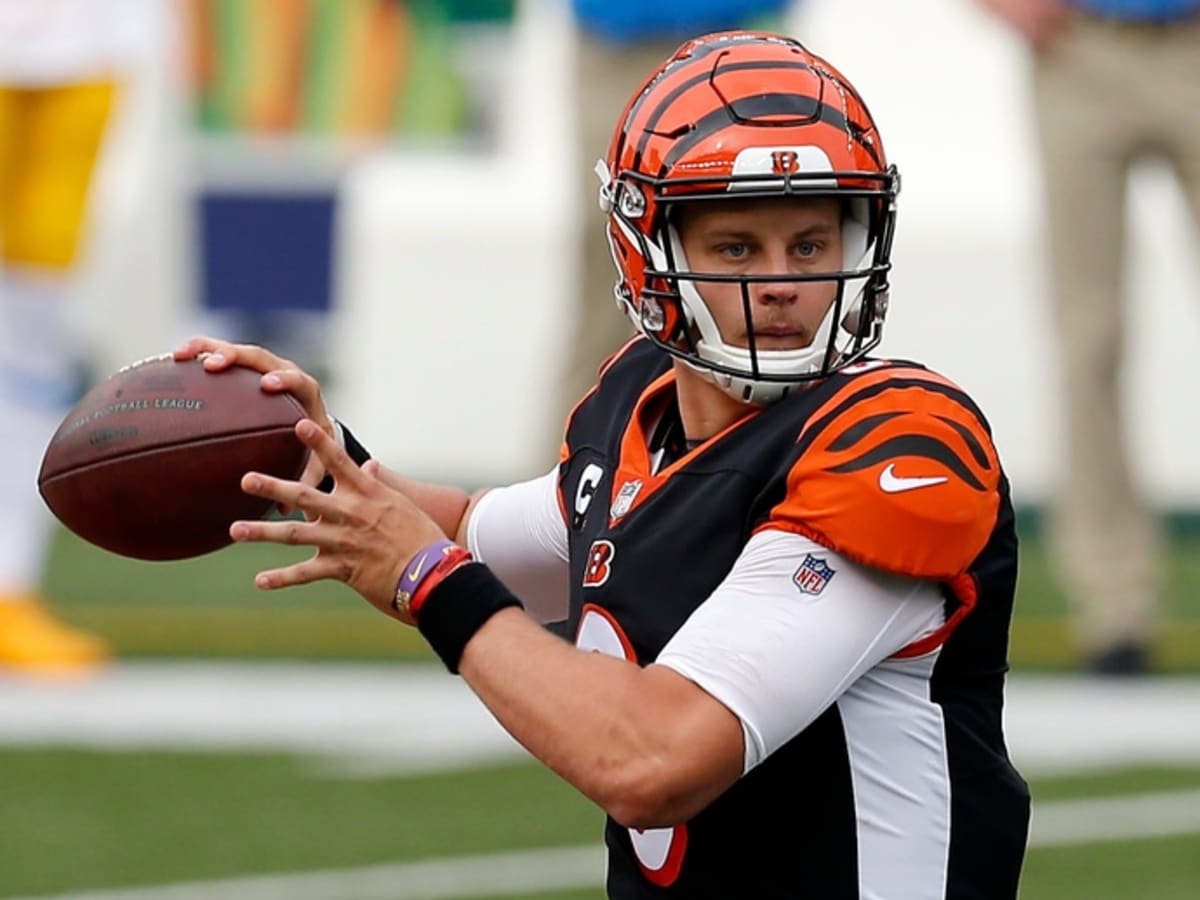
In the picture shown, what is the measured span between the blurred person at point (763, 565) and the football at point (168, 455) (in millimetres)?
151

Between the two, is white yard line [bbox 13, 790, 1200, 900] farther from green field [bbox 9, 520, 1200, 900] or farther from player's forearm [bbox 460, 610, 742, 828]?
player's forearm [bbox 460, 610, 742, 828]

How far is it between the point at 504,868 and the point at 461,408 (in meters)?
5.13

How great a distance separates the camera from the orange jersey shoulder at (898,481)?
2684 millimetres

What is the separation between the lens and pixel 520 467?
392 inches

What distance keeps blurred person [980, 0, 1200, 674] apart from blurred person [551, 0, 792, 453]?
2.30 feet

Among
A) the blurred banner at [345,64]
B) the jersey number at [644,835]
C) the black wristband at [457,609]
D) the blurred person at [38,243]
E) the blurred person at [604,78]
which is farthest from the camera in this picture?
the blurred banner at [345,64]

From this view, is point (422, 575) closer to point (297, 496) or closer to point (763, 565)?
point (297, 496)

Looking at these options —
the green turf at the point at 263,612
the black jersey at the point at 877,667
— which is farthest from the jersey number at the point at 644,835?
the green turf at the point at 263,612

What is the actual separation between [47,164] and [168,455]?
3.68 meters

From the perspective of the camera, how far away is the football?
9.97 ft

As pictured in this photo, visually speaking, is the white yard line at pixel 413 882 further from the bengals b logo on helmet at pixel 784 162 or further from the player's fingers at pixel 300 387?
the bengals b logo on helmet at pixel 784 162

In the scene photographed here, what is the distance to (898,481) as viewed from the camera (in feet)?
8.80

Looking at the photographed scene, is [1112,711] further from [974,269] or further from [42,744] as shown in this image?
[974,269]

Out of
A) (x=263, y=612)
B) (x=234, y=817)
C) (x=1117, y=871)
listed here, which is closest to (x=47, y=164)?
(x=263, y=612)
